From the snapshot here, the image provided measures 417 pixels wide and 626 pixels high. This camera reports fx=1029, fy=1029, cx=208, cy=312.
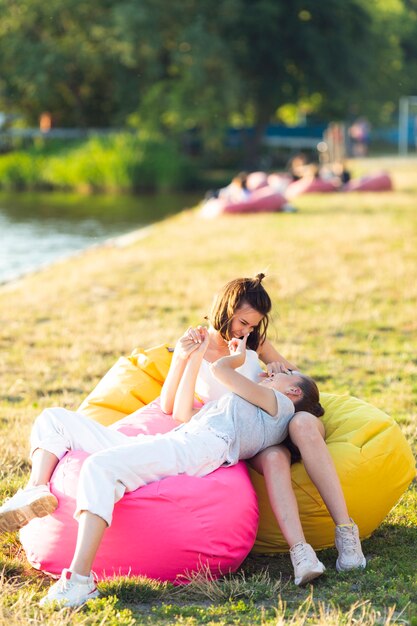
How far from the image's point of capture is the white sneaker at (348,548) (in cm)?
415

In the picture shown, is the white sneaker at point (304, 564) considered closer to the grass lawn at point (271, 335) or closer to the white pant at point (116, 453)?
the grass lawn at point (271, 335)

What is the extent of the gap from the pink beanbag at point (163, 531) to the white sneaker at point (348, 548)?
0.37 m

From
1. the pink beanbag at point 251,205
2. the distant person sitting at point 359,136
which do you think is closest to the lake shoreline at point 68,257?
the pink beanbag at point 251,205

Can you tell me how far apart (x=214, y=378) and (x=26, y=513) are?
1.13 meters

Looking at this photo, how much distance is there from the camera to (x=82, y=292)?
11.0 metres

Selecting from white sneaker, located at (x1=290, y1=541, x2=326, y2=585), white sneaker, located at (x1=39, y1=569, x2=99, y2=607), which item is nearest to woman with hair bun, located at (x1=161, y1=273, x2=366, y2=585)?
white sneaker, located at (x1=290, y1=541, x2=326, y2=585)

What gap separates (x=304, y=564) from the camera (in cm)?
400

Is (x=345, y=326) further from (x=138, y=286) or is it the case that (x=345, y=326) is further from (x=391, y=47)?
(x=391, y=47)

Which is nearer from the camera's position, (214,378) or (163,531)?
(163,531)

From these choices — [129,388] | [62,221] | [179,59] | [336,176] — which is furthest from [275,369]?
[179,59]

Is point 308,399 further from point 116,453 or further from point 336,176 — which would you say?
point 336,176

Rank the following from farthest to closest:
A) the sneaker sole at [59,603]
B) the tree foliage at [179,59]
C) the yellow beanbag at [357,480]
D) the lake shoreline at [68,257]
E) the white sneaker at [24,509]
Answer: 1. the tree foliage at [179,59]
2. the lake shoreline at [68,257]
3. the yellow beanbag at [357,480]
4. the white sneaker at [24,509]
5. the sneaker sole at [59,603]

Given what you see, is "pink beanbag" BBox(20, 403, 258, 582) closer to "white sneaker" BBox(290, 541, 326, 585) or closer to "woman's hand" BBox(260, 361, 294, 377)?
"white sneaker" BBox(290, 541, 326, 585)

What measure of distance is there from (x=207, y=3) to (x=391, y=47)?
13.8m
